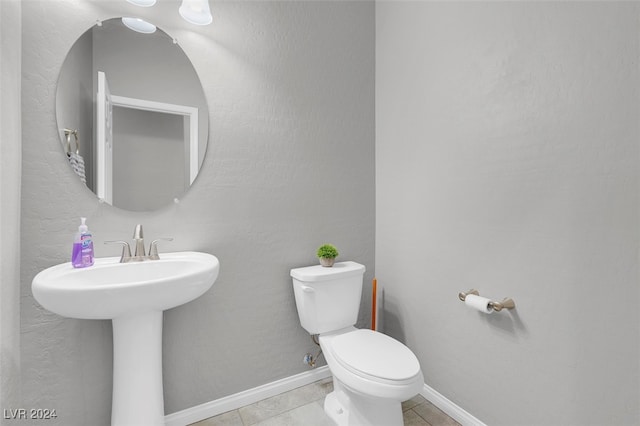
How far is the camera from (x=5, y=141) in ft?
3.42

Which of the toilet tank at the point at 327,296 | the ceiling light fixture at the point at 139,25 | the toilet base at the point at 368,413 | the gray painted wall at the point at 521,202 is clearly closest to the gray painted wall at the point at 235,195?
the ceiling light fixture at the point at 139,25

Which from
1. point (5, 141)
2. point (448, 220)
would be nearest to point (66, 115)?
point (5, 141)

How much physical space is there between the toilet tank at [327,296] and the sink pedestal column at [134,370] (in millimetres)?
713

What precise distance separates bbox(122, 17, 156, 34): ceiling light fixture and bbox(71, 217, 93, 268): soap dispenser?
0.92 meters

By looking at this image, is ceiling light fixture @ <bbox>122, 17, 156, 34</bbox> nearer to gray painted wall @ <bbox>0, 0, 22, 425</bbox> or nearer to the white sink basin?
gray painted wall @ <bbox>0, 0, 22, 425</bbox>

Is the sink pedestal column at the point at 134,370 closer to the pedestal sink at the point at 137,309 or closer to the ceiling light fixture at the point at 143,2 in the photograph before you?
the pedestal sink at the point at 137,309

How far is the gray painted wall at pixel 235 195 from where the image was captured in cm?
120

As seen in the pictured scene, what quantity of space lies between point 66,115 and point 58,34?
0.32 m

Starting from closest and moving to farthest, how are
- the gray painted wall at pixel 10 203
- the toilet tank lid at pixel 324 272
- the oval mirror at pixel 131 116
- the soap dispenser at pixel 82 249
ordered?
the gray painted wall at pixel 10 203 → the soap dispenser at pixel 82 249 → the oval mirror at pixel 131 116 → the toilet tank lid at pixel 324 272

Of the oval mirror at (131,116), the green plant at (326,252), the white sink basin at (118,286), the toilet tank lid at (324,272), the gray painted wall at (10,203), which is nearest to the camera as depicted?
the white sink basin at (118,286)

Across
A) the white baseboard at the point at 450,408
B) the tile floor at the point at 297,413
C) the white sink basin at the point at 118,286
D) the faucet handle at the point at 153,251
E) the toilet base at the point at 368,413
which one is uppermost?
the faucet handle at the point at 153,251

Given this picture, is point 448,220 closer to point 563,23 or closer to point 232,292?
point 563,23

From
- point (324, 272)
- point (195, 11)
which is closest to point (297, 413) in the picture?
point (324, 272)

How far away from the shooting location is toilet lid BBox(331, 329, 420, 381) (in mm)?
1180
